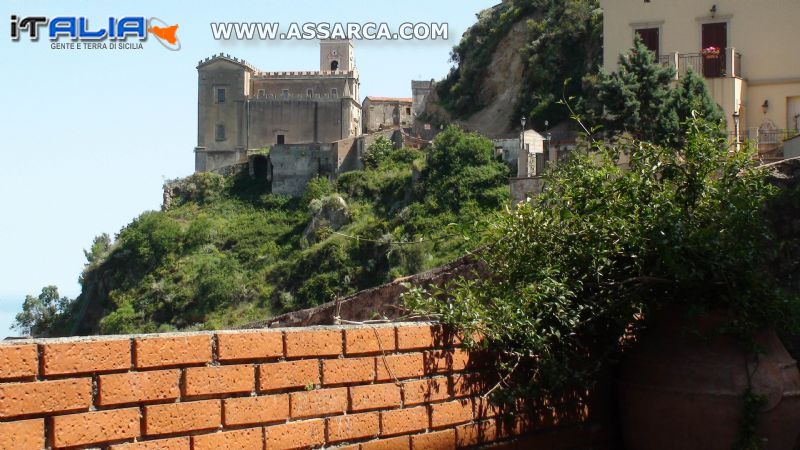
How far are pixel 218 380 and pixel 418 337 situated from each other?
151 cm

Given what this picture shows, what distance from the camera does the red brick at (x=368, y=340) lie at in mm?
5875

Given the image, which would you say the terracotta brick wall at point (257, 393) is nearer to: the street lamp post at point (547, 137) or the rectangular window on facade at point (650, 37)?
the rectangular window on facade at point (650, 37)

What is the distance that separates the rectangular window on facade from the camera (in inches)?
1097

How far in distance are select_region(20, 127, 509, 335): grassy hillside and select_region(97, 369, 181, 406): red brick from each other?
30.2 m

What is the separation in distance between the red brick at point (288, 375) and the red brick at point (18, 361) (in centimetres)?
126

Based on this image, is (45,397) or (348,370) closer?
(45,397)

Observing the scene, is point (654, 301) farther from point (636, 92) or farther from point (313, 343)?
point (636, 92)

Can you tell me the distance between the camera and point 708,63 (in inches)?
1078

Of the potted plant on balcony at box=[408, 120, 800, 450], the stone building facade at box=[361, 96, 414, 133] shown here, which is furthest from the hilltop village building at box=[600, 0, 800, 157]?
the stone building facade at box=[361, 96, 414, 133]

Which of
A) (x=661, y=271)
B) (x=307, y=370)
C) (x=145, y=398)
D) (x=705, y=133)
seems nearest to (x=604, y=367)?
(x=661, y=271)

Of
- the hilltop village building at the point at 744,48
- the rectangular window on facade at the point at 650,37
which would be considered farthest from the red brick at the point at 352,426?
the rectangular window on facade at the point at 650,37

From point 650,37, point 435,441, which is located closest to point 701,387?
point 435,441

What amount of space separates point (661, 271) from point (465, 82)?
4295 centimetres

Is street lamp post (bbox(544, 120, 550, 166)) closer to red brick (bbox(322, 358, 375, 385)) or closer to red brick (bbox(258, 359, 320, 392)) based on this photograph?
red brick (bbox(322, 358, 375, 385))
